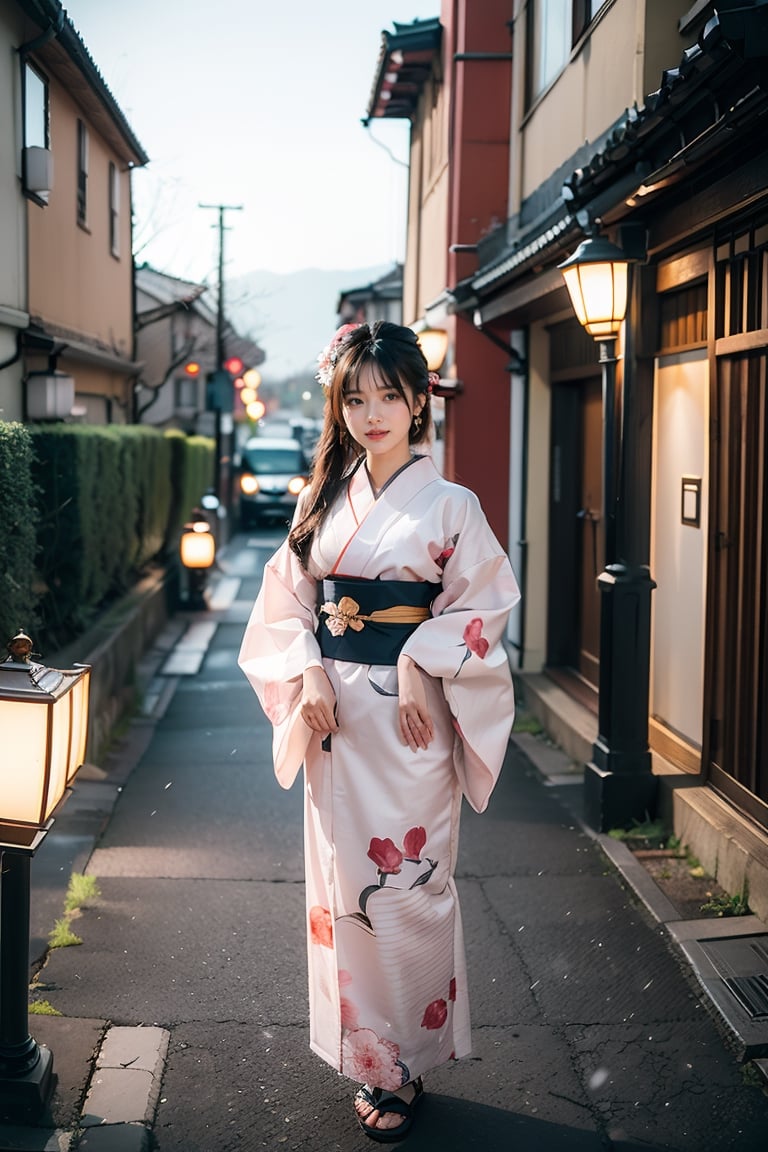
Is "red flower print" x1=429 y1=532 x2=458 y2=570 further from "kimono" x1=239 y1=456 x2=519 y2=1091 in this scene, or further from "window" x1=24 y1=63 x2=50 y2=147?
"window" x1=24 y1=63 x2=50 y2=147

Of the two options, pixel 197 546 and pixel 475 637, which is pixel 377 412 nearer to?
pixel 475 637

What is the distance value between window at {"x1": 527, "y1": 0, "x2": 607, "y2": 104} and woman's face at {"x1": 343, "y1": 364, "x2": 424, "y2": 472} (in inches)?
207

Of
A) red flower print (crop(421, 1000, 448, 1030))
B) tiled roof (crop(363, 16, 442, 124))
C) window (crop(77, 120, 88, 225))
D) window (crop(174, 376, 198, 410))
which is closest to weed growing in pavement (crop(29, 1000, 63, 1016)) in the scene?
red flower print (crop(421, 1000, 448, 1030))

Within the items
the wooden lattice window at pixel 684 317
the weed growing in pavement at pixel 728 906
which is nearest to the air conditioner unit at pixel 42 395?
the wooden lattice window at pixel 684 317

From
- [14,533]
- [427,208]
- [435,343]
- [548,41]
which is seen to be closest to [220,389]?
[427,208]

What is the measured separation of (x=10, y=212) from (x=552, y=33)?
15.8 feet

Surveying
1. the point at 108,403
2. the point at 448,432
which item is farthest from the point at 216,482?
the point at 448,432

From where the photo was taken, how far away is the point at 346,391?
3.76 metres

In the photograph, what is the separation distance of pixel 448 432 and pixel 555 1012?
29.2 ft

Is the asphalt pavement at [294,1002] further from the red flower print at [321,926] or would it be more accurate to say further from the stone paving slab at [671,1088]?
the red flower print at [321,926]

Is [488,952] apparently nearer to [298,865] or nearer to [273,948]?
[273,948]

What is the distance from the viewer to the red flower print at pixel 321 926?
3727 millimetres

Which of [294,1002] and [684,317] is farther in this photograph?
[684,317]

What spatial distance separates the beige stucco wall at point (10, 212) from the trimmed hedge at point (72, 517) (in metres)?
0.84
